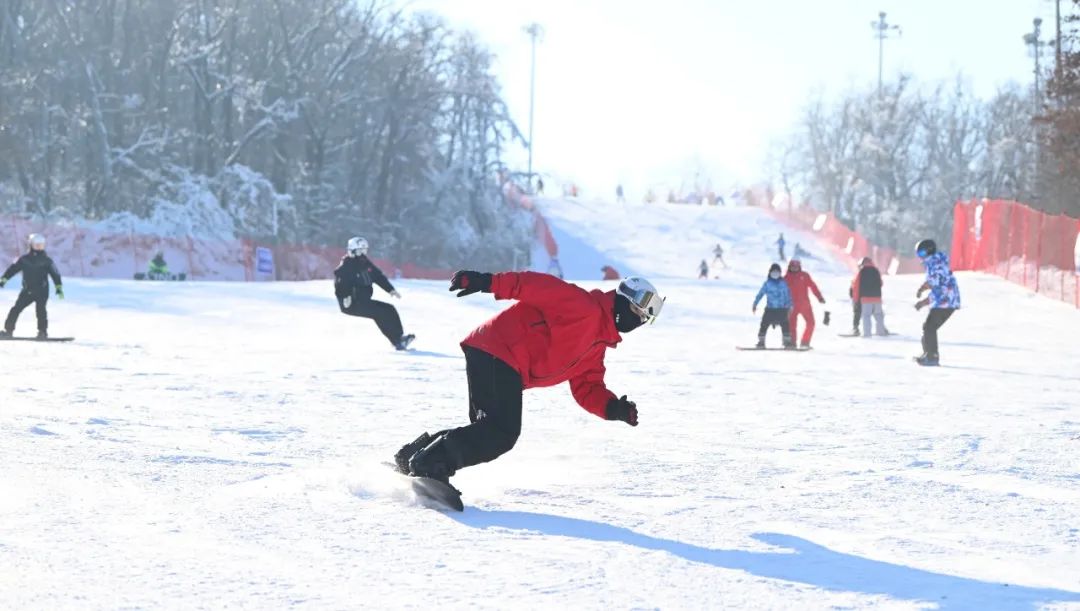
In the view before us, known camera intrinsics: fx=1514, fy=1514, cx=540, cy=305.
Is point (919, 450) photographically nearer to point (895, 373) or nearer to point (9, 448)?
point (9, 448)

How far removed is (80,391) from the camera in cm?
1177

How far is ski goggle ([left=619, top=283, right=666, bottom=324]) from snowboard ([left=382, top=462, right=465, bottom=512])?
3.60 ft

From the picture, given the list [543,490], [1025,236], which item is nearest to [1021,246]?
[1025,236]

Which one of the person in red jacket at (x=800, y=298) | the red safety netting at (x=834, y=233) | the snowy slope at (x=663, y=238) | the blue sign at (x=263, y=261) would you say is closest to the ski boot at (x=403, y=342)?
the person in red jacket at (x=800, y=298)

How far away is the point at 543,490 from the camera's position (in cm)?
728

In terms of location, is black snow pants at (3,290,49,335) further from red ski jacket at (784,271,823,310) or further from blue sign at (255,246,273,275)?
blue sign at (255,246,273,275)

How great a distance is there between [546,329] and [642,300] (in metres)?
0.45

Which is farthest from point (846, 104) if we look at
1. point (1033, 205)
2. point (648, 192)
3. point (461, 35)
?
point (461, 35)

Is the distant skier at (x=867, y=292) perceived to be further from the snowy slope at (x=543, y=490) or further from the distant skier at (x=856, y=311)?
the snowy slope at (x=543, y=490)

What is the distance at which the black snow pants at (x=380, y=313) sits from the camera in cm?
1745

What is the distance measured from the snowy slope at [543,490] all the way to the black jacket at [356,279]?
139cm

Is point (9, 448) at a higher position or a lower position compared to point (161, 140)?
lower

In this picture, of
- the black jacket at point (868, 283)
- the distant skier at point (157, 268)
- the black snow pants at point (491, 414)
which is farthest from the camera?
the distant skier at point (157, 268)

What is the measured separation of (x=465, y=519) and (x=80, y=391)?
6.31 meters
